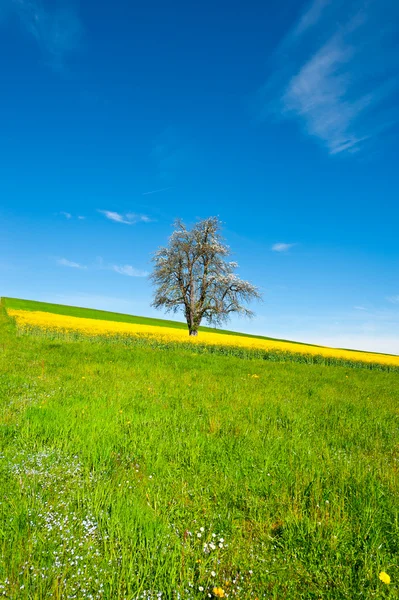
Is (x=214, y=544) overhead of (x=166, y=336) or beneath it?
beneath

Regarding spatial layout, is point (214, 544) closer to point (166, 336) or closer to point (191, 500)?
point (191, 500)

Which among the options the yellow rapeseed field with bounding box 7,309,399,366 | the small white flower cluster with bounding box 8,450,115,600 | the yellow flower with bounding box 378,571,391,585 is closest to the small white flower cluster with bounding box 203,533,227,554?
the small white flower cluster with bounding box 8,450,115,600

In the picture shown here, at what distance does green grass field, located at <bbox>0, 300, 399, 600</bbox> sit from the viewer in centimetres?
242

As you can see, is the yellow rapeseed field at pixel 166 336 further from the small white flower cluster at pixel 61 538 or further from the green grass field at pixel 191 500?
the small white flower cluster at pixel 61 538

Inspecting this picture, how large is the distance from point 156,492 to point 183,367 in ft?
29.3

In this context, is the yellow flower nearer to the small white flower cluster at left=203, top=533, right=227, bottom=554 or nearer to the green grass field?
the green grass field

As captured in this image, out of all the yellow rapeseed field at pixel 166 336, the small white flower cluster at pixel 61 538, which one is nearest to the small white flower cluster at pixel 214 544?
the small white flower cluster at pixel 61 538

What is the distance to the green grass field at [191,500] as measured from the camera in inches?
95.3

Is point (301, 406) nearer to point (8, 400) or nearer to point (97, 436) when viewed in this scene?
point (97, 436)

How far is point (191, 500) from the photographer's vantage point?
3410 millimetres

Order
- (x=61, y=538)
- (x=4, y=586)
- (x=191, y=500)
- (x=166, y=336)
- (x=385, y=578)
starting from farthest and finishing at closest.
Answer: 1. (x=166, y=336)
2. (x=191, y=500)
3. (x=61, y=538)
4. (x=385, y=578)
5. (x=4, y=586)

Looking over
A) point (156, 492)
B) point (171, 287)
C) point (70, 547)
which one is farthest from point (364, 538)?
point (171, 287)

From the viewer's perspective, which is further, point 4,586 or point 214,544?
point 214,544

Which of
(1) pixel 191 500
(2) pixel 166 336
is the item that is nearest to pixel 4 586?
(1) pixel 191 500
